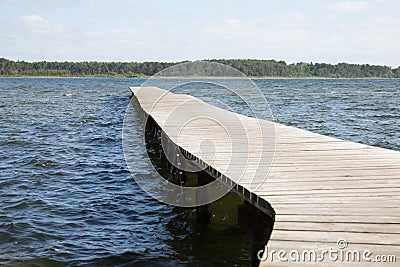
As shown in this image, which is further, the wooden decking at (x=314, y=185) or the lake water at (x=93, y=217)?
the lake water at (x=93, y=217)

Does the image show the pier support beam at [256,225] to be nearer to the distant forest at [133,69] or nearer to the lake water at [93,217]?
the lake water at [93,217]

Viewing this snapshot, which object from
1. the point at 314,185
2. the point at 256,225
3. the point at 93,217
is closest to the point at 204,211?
the point at 93,217

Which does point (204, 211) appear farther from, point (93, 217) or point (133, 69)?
point (133, 69)

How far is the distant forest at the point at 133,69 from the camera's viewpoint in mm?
153500

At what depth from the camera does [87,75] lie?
543ft

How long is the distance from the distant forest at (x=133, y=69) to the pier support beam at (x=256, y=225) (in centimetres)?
13867

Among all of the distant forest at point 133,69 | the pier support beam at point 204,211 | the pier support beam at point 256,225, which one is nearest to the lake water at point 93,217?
the pier support beam at point 204,211

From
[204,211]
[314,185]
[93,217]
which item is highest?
[314,185]

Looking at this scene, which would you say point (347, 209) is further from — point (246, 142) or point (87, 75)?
point (87, 75)

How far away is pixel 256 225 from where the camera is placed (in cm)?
506

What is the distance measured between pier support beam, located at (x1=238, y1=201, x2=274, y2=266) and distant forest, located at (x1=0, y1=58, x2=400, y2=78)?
138674 mm

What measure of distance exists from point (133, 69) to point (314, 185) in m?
154

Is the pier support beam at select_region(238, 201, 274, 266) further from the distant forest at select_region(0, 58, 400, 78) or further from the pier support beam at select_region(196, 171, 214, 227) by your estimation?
the distant forest at select_region(0, 58, 400, 78)

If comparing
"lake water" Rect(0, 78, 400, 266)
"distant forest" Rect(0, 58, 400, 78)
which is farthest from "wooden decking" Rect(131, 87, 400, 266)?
"distant forest" Rect(0, 58, 400, 78)
